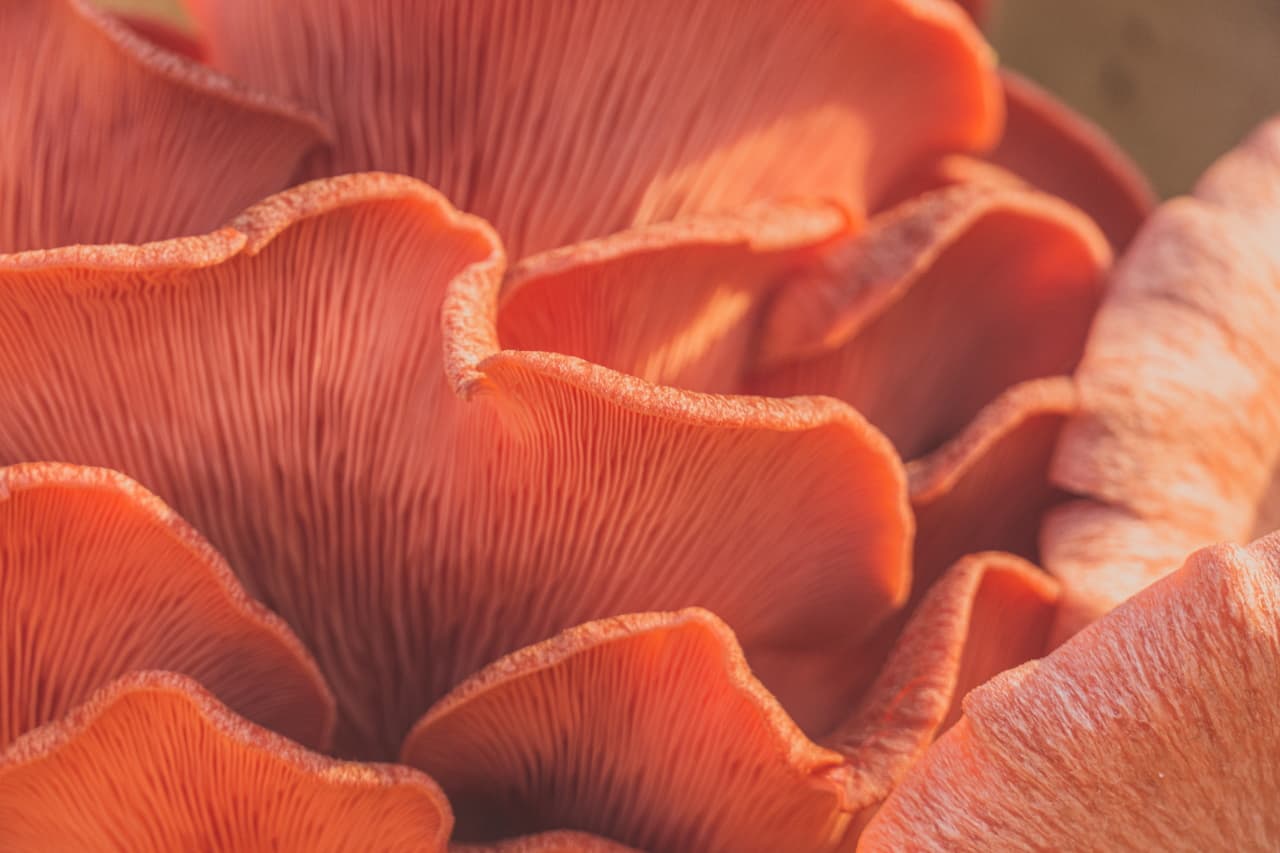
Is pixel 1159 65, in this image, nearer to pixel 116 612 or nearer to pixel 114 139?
pixel 114 139

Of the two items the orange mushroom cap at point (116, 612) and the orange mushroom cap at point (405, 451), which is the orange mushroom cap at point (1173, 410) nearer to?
the orange mushroom cap at point (405, 451)

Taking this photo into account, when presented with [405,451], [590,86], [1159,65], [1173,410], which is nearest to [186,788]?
[405,451]

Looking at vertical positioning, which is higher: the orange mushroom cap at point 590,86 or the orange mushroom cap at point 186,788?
the orange mushroom cap at point 590,86

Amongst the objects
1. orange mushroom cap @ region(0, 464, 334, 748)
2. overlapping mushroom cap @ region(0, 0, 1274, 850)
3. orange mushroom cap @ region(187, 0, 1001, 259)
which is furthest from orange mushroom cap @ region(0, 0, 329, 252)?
orange mushroom cap @ region(0, 464, 334, 748)

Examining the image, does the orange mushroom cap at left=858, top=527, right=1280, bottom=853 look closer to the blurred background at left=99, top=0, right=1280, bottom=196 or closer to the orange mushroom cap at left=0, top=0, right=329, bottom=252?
the orange mushroom cap at left=0, top=0, right=329, bottom=252

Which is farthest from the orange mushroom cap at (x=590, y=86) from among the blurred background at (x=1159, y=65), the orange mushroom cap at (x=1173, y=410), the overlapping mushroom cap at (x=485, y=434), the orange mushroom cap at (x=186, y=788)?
the blurred background at (x=1159, y=65)
